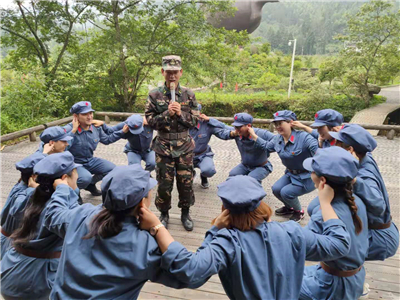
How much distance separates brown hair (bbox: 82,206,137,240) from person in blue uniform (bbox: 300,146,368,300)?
117 cm

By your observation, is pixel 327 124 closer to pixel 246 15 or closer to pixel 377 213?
pixel 377 213

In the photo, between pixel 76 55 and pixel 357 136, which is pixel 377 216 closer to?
pixel 357 136

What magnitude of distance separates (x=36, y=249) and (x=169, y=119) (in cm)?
193

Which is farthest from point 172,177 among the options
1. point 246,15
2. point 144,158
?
point 246,15

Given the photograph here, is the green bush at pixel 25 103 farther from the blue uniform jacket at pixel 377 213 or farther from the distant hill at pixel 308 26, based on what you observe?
the distant hill at pixel 308 26

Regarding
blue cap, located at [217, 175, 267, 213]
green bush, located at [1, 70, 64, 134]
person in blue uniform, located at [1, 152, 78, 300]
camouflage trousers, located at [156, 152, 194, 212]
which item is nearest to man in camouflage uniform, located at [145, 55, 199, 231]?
camouflage trousers, located at [156, 152, 194, 212]

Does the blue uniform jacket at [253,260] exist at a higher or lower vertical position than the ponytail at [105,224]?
lower

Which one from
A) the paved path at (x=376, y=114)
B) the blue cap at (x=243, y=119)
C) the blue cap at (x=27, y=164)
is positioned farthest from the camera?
the paved path at (x=376, y=114)

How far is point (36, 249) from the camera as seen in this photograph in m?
2.17

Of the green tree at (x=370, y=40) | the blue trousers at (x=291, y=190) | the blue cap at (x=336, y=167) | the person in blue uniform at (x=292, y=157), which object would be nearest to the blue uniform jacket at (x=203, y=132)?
the person in blue uniform at (x=292, y=157)

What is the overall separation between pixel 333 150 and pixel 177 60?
2.08m

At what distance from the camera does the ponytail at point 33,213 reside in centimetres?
212

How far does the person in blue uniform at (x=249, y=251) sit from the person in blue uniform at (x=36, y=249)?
0.87m

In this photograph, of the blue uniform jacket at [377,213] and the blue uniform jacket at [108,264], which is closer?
the blue uniform jacket at [108,264]
